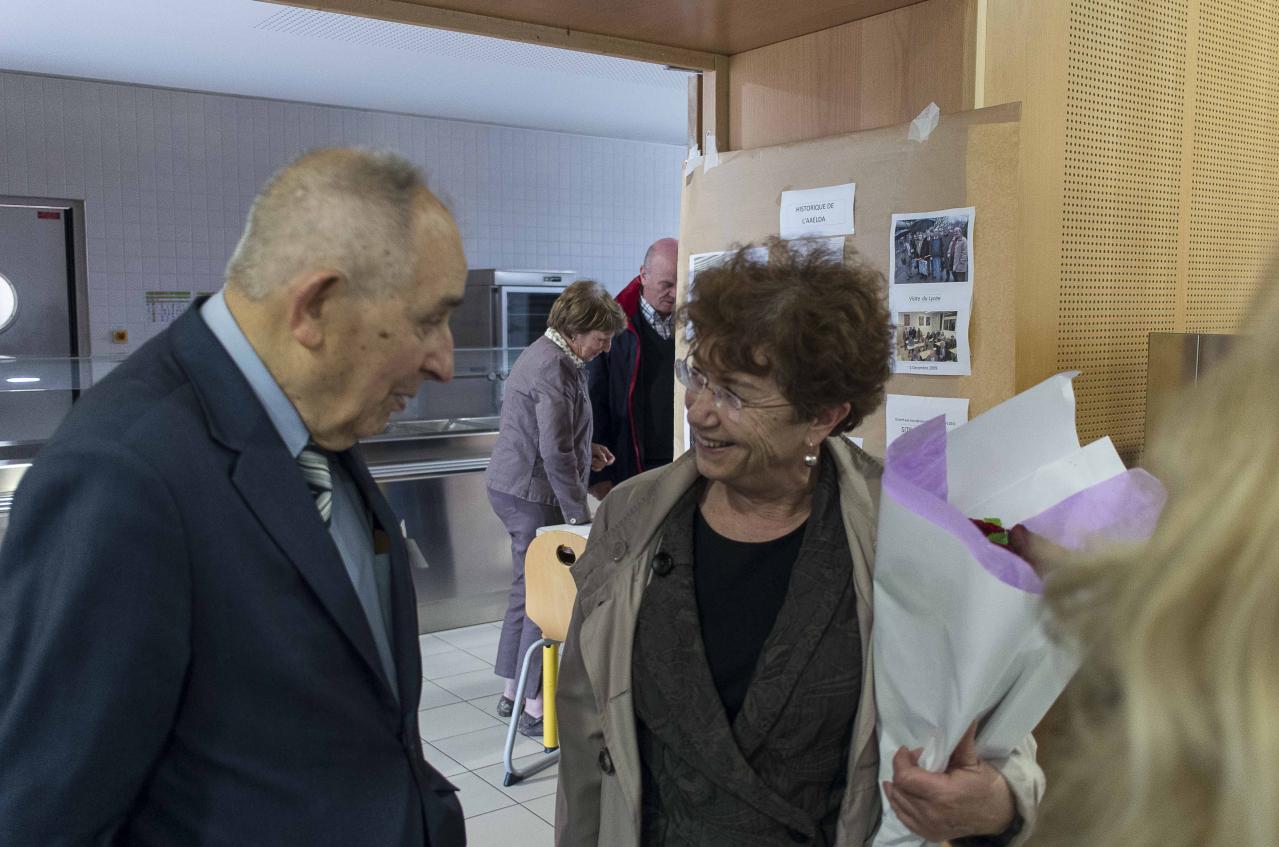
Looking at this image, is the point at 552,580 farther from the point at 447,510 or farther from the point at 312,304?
the point at 312,304

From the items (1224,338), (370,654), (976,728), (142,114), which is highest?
(142,114)

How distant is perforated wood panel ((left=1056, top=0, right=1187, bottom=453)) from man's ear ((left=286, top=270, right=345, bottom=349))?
1.61 meters

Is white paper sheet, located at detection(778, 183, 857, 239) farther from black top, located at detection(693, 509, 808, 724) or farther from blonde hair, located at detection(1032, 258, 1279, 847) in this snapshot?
blonde hair, located at detection(1032, 258, 1279, 847)

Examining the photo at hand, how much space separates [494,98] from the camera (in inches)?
346

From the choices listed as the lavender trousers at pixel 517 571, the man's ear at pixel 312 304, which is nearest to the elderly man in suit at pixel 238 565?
the man's ear at pixel 312 304

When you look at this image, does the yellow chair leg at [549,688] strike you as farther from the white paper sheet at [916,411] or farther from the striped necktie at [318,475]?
the striped necktie at [318,475]

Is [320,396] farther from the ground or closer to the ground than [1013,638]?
farther from the ground

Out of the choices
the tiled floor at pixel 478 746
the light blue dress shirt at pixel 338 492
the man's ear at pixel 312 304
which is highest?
the man's ear at pixel 312 304

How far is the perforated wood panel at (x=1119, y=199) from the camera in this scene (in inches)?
90.7

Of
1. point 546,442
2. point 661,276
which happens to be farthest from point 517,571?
point 661,276

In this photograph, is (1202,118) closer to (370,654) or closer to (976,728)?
(976,728)

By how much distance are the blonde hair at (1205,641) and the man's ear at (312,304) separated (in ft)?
3.13

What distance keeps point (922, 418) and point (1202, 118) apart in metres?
1.03

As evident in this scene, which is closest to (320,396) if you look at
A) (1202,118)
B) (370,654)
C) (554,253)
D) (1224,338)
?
(370,654)
